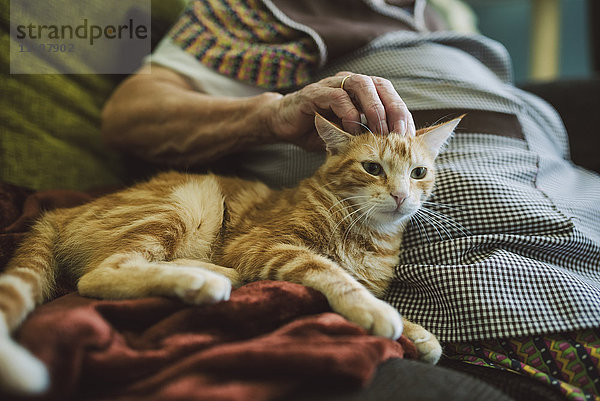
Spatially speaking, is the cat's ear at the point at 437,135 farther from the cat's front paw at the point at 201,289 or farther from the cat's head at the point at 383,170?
the cat's front paw at the point at 201,289

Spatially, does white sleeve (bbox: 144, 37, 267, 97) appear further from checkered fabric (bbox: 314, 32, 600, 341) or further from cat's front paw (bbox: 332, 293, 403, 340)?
cat's front paw (bbox: 332, 293, 403, 340)

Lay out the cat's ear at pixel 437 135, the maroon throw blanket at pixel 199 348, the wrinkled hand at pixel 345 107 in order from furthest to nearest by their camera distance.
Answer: the cat's ear at pixel 437 135 → the wrinkled hand at pixel 345 107 → the maroon throw blanket at pixel 199 348

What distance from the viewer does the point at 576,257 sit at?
1.00 meters

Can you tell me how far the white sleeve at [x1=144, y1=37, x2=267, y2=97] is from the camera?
1.45 metres

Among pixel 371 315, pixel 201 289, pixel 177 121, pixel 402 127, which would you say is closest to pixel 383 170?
pixel 402 127

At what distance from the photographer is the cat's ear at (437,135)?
1.07 metres

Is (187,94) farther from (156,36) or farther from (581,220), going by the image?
(581,220)

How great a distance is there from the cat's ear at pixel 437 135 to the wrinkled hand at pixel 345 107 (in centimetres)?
6

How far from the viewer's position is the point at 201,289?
0.76 meters

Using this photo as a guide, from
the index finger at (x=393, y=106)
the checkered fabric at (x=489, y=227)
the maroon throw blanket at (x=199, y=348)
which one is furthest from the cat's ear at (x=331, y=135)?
the maroon throw blanket at (x=199, y=348)

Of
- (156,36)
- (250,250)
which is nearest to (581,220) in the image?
(250,250)

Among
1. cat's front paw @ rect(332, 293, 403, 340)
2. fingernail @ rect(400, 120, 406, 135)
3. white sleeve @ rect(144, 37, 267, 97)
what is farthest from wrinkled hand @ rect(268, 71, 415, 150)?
cat's front paw @ rect(332, 293, 403, 340)

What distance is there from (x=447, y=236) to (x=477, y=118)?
1.40 feet

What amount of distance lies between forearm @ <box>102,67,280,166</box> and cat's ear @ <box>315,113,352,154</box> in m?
0.21
